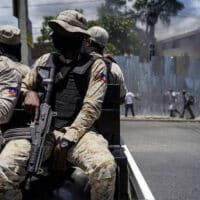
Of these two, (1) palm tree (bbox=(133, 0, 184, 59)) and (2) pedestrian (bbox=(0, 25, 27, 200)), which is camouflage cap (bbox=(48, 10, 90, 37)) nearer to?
(2) pedestrian (bbox=(0, 25, 27, 200))

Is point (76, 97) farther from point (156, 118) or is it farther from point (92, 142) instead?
point (156, 118)

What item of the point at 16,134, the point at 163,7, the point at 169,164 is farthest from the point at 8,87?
the point at 163,7

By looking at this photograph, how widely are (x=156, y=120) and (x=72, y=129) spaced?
67.6ft

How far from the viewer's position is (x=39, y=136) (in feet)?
10.6

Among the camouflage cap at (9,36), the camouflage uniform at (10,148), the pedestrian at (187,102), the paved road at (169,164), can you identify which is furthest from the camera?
the pedestrian at (187,102)

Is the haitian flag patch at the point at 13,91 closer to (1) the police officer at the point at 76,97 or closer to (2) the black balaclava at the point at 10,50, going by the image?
(1) the police officer at the point at 76,97

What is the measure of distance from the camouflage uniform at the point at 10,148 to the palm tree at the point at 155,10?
39752mm

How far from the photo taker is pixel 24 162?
315cm

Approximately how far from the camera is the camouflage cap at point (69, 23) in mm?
3629

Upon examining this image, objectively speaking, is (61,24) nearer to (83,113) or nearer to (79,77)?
(79,77)

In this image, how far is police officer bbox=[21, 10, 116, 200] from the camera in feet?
10.7

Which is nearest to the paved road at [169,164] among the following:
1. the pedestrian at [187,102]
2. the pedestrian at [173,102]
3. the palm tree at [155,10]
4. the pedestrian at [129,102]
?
the pedestrian at [129,102]

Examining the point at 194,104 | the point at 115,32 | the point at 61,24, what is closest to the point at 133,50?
the point at 115,32

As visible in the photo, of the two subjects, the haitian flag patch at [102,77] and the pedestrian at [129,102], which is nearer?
the haitian flag patch at [102,77]
